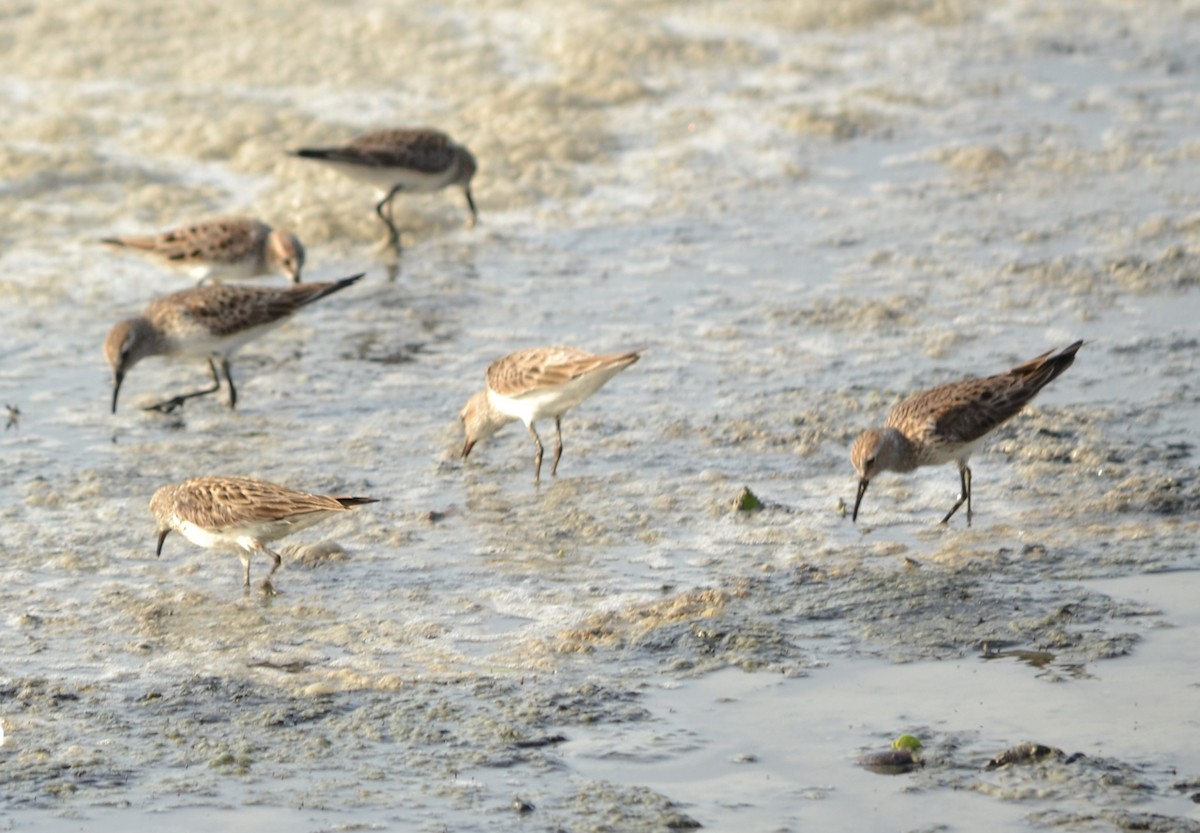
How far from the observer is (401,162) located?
12.3m

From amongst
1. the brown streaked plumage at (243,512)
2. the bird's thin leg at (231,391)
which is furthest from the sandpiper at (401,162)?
the brown streaked plumage at (243,512)

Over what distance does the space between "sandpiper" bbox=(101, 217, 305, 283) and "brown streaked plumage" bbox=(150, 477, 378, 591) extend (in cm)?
395

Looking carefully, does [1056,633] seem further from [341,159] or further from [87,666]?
[341,159]

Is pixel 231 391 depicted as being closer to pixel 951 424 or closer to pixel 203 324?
pixel 203 324

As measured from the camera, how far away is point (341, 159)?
12141mm

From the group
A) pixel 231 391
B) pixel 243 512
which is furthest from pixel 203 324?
pixel 243 512

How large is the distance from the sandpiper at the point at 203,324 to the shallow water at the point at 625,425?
305 mm

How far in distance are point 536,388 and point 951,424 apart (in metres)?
1.96

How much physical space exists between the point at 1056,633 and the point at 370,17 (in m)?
11.5

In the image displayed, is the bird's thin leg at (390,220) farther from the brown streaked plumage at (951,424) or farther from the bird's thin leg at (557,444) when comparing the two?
the brown streaked plumage at (951,424)

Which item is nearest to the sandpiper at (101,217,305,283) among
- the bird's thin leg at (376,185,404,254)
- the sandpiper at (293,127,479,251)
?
the sandpiper at (293,127,479,251)

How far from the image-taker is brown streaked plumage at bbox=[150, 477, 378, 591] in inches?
280

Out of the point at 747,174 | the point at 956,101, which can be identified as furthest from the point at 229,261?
the point at 956,101

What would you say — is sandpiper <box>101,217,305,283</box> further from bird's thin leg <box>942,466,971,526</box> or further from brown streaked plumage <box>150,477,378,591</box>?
bird's thin leg <box>942,466,971,526</box>
